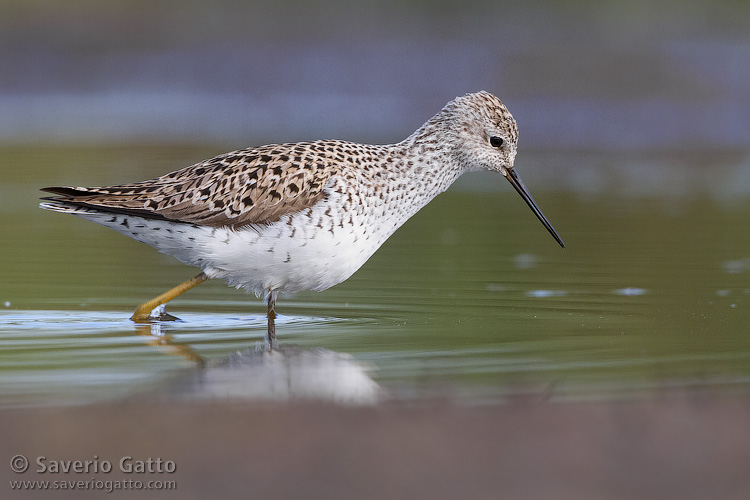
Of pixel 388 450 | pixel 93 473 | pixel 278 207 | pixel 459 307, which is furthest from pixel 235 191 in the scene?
pixel 93 473

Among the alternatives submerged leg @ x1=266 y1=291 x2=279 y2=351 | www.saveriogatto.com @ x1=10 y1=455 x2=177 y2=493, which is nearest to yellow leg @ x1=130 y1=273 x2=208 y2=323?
submerged leg @ x1=266 y1=291 x2=279 y2=351

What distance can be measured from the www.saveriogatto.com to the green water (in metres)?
1.03

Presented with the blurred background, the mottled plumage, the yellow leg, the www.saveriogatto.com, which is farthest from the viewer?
the blurred background

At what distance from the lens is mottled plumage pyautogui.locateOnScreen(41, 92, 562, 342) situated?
9305mm

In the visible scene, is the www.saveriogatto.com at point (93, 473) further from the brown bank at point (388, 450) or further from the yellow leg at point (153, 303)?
the yellow leg at point (153, 303)

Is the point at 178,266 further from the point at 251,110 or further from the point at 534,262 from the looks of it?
the point at 251,110

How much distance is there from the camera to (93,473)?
19.0ft

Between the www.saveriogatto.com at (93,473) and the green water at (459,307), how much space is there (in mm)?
1032

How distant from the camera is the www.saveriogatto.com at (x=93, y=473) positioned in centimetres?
562

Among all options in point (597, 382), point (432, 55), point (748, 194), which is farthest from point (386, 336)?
point (432, 55)

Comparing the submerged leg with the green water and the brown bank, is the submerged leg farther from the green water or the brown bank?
the brown bank

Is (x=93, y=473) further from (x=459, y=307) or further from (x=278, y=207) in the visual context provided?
(x=459, y=307)

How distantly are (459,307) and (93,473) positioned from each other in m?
4.92

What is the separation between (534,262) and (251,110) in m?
16.2
